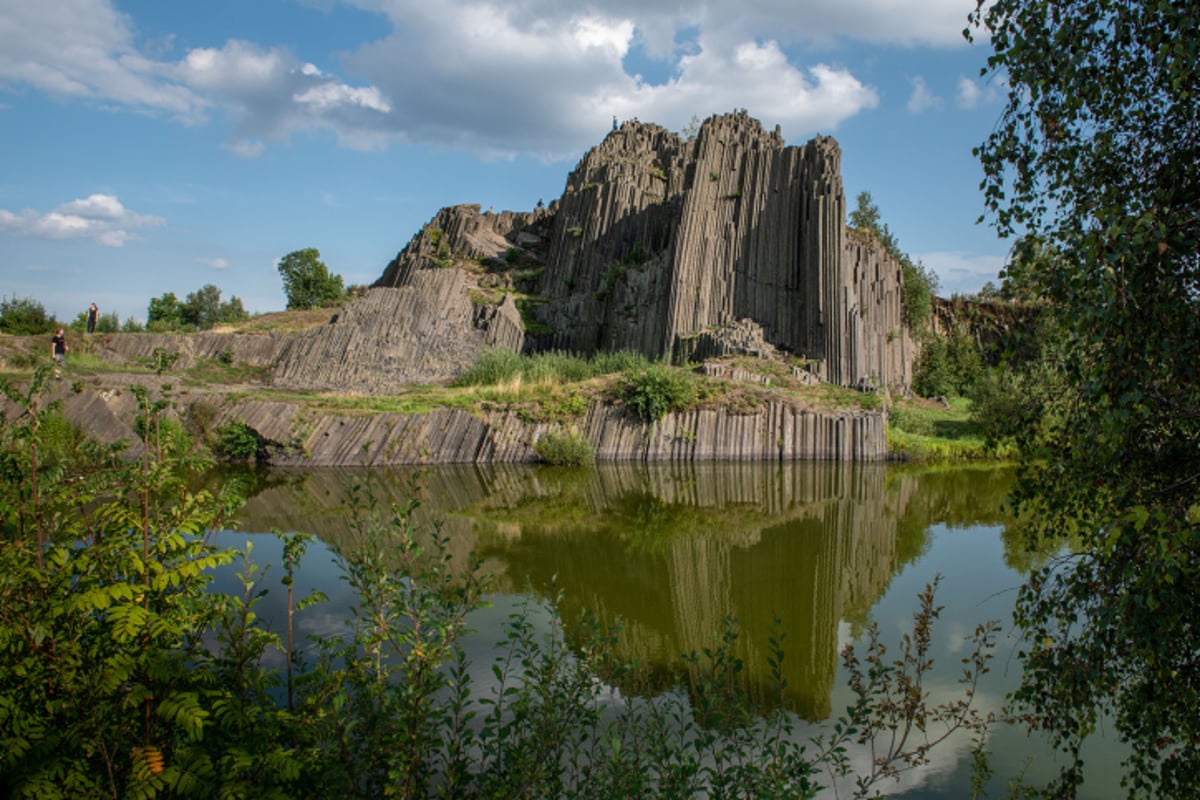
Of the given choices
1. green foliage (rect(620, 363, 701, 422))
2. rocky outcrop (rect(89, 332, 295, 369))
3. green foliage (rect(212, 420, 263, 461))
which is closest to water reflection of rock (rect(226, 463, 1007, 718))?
green foliage (rect(620, 363, 701, 422))

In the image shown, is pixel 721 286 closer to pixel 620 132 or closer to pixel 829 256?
pixel 829 256

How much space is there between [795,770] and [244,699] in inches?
99.1

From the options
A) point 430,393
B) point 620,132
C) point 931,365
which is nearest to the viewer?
point 430,393

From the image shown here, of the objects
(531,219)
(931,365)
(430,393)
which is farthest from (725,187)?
(531,219)

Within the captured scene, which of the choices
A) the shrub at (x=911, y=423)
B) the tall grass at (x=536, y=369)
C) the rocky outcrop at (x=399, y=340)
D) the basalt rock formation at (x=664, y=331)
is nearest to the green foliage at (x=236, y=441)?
the basalt rock formation at (x=664, y=331)

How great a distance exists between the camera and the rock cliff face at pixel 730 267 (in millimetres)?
27906

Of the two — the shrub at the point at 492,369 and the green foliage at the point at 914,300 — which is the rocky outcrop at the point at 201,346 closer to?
the shrub at the point at 492,369

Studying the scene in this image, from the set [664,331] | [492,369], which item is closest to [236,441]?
[492,369]

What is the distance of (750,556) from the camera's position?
10.5 m

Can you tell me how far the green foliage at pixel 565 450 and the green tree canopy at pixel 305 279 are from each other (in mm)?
41786

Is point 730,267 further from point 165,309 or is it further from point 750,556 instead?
point 165,309

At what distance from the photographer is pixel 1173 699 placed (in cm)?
348

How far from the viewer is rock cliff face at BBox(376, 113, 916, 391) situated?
91.6 ft

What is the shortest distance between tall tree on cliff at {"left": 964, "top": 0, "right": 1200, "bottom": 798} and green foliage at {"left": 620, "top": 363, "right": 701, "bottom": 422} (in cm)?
1640
